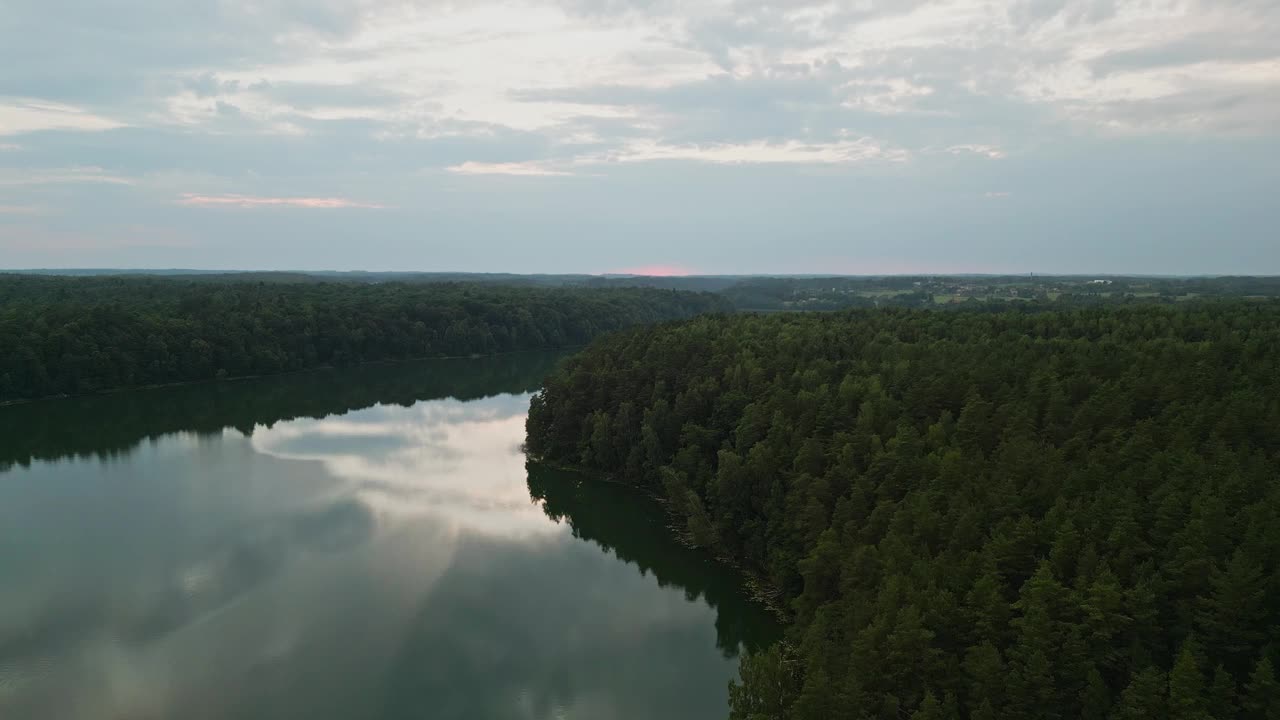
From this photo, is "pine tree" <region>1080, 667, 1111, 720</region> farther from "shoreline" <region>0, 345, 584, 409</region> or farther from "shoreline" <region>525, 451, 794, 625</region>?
"shoreline" <region>0, 345, 584, 409</region>

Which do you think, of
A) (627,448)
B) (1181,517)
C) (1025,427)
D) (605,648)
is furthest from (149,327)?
(1181,517)

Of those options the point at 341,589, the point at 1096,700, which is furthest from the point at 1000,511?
the point at 341,589

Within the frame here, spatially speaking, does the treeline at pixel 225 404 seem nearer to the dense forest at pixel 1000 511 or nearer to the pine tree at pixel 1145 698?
the dense forest at pixel 1000 511

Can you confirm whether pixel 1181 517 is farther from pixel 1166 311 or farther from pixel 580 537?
pixel 1166 311

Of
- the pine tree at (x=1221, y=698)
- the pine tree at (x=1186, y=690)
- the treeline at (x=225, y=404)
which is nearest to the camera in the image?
the pine tree at (x=1186, y=690)

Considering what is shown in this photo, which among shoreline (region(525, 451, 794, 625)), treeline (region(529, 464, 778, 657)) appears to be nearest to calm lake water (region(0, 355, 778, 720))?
treeline (region(529, 464, 778, 657))

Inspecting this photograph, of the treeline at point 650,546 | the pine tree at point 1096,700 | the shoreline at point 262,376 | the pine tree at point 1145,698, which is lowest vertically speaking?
the treeline at point 650,546

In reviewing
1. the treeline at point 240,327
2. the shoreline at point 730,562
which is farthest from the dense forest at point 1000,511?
the treeline at point 240,327
